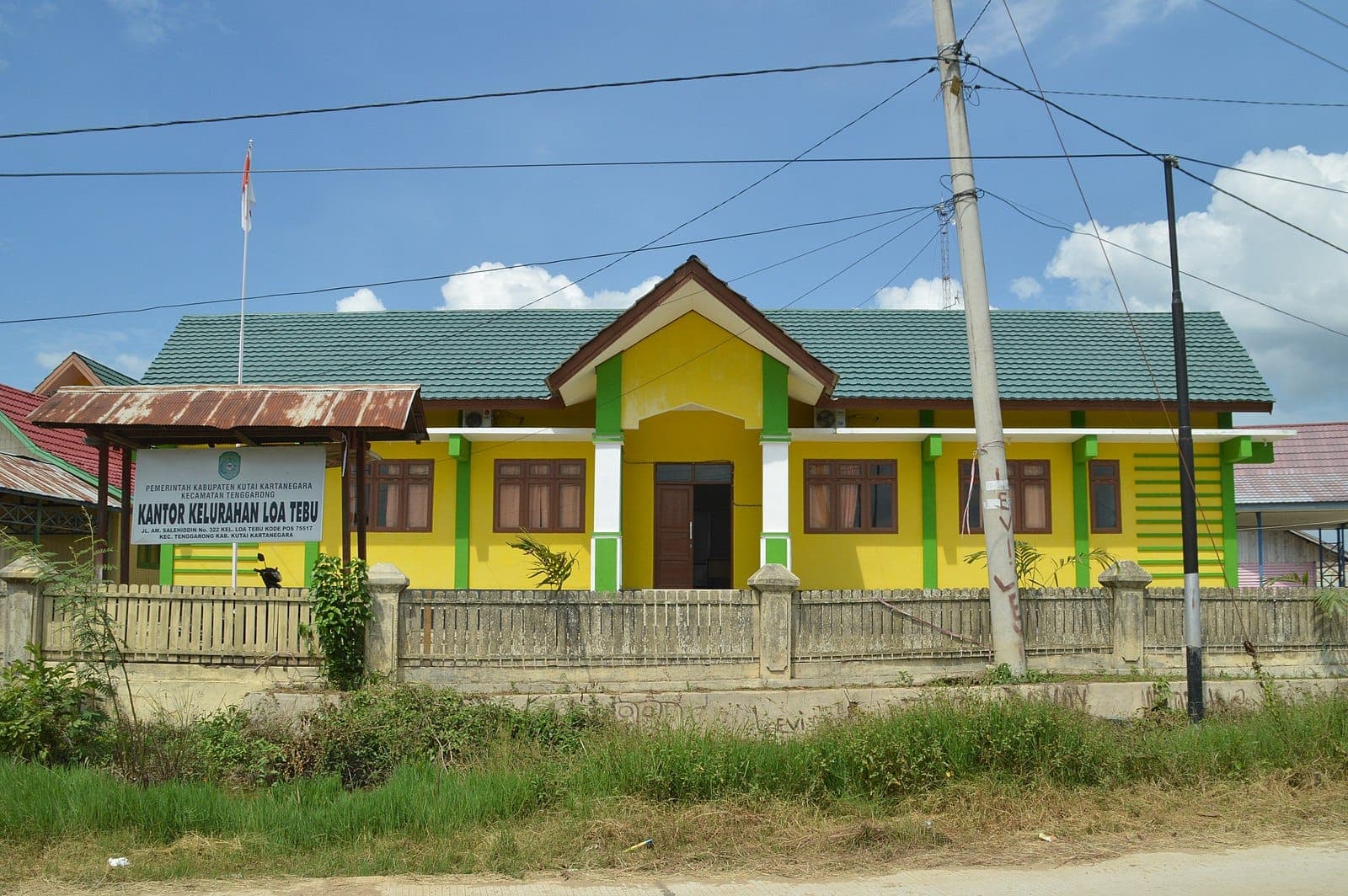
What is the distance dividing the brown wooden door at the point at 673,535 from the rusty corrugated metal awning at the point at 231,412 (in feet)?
20.6

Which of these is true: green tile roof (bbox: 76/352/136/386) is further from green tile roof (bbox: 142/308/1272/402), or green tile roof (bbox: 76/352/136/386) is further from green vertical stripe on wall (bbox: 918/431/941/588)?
green vertical stripe on wall (bbox: 918/431/941/588)

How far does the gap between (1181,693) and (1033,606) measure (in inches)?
69.4

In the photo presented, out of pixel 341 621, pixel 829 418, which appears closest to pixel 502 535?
pixel 829 418

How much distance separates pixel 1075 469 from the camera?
17109 millimetres

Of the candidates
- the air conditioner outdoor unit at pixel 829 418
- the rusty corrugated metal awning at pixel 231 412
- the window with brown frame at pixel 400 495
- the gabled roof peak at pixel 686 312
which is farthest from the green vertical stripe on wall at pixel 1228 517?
the rusty corrugated metal awning at pixel 231 412

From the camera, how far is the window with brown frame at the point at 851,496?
1691 centimetres

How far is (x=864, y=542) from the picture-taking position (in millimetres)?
16875

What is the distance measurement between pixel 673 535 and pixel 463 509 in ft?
11.3

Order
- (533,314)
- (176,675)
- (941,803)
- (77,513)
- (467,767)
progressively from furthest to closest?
1. (77,513)
2. (533,314)
3. (176,675)
4. (467,767)
5. (941,803)

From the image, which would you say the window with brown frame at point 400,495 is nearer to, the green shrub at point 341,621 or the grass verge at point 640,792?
the green shrub at point 341,621

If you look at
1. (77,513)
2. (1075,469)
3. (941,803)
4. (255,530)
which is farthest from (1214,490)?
(77,513)

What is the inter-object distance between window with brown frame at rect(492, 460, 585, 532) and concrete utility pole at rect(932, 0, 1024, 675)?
7.32 metres

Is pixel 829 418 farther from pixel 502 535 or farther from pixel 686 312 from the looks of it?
pixel 502 535

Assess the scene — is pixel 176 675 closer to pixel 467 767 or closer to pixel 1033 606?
pixel 467 767
